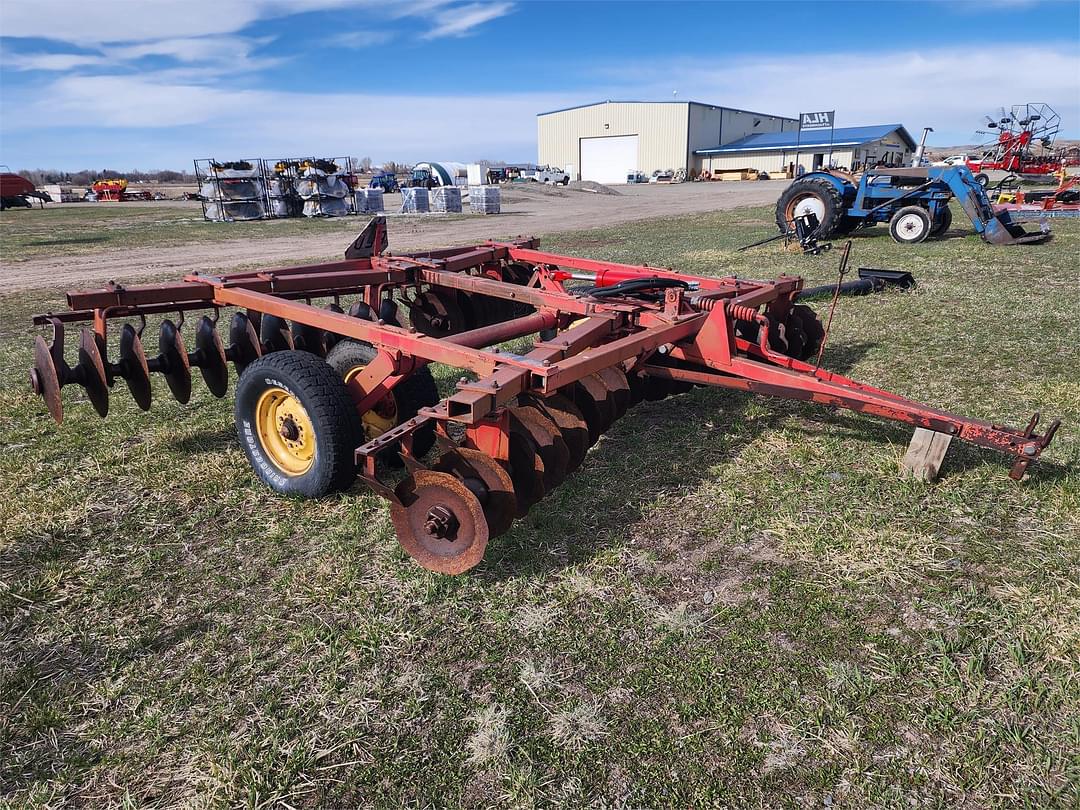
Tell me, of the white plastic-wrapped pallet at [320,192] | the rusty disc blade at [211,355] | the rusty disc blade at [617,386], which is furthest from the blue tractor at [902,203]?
the white plastic-wrapped pallet at [320,192]

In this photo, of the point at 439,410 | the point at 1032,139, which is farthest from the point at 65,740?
the point at 1032,139

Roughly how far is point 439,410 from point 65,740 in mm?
1503

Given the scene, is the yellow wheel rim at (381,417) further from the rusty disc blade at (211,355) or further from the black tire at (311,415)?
the rusty disc blade at (211,355)

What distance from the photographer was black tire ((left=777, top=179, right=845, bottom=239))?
1209 cm

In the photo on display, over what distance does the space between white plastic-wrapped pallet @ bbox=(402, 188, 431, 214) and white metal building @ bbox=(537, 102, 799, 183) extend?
34491 mm

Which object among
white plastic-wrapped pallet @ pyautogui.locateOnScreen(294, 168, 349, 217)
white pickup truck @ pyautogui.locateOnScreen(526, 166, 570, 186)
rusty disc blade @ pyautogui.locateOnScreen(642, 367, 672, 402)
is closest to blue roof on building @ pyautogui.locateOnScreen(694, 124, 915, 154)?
white pickup truck @ pyautogui.locateOnScreen(526, 166, 570, 186)

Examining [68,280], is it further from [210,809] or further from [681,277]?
Answer: [210,809]

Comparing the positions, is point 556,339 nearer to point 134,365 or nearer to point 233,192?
Result: point 134,365

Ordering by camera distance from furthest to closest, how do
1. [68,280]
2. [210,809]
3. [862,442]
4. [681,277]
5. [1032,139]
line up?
1. [1032,139]
2. [68,280]
3. [681,277]
4. [862,442]
5. [210,809]

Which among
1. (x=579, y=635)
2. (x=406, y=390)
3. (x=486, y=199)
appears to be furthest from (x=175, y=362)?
(x=486, y=199)

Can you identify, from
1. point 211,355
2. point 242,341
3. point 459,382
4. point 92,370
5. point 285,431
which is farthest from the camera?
point 242,341

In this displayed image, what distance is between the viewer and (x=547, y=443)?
2854 millimetres

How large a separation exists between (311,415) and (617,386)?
1.50 meters

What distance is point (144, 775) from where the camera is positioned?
1.91 meters
